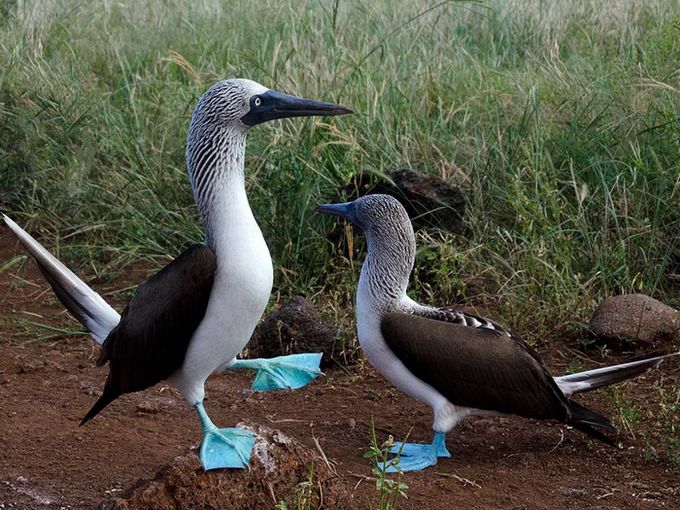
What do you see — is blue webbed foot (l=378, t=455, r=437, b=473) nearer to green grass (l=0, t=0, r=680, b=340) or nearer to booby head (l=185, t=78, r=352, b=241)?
booby head (l=185, t=78, r=352, b=241)

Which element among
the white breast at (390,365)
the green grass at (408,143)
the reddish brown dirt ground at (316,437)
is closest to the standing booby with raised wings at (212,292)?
the reddish brown dirt ground at (316,437)

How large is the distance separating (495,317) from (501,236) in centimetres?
48

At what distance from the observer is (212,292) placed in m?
3.92

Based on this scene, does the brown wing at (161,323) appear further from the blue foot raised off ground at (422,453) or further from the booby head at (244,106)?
the blue foot raised off ground at (422,453)

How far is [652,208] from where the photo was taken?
6.53 meters

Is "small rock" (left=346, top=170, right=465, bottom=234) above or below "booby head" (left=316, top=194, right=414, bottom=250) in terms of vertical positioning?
below

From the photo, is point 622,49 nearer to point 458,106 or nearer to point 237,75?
point 458,106

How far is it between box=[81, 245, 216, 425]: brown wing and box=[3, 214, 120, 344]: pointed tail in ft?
0.63

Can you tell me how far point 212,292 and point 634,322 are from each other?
2.61 meters

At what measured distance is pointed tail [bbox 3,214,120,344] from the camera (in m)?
4.25

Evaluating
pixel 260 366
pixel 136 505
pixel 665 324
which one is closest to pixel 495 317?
pixel 665 324

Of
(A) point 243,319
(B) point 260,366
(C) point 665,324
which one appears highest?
(A) point 243,319

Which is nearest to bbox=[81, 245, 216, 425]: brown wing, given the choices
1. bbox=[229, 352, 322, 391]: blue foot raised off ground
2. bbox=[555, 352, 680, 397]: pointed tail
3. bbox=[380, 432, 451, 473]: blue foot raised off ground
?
bbox=[229, 352, 322, 391]: blue foot raised off ground

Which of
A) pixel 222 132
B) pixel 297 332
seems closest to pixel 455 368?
pixel 297 332
